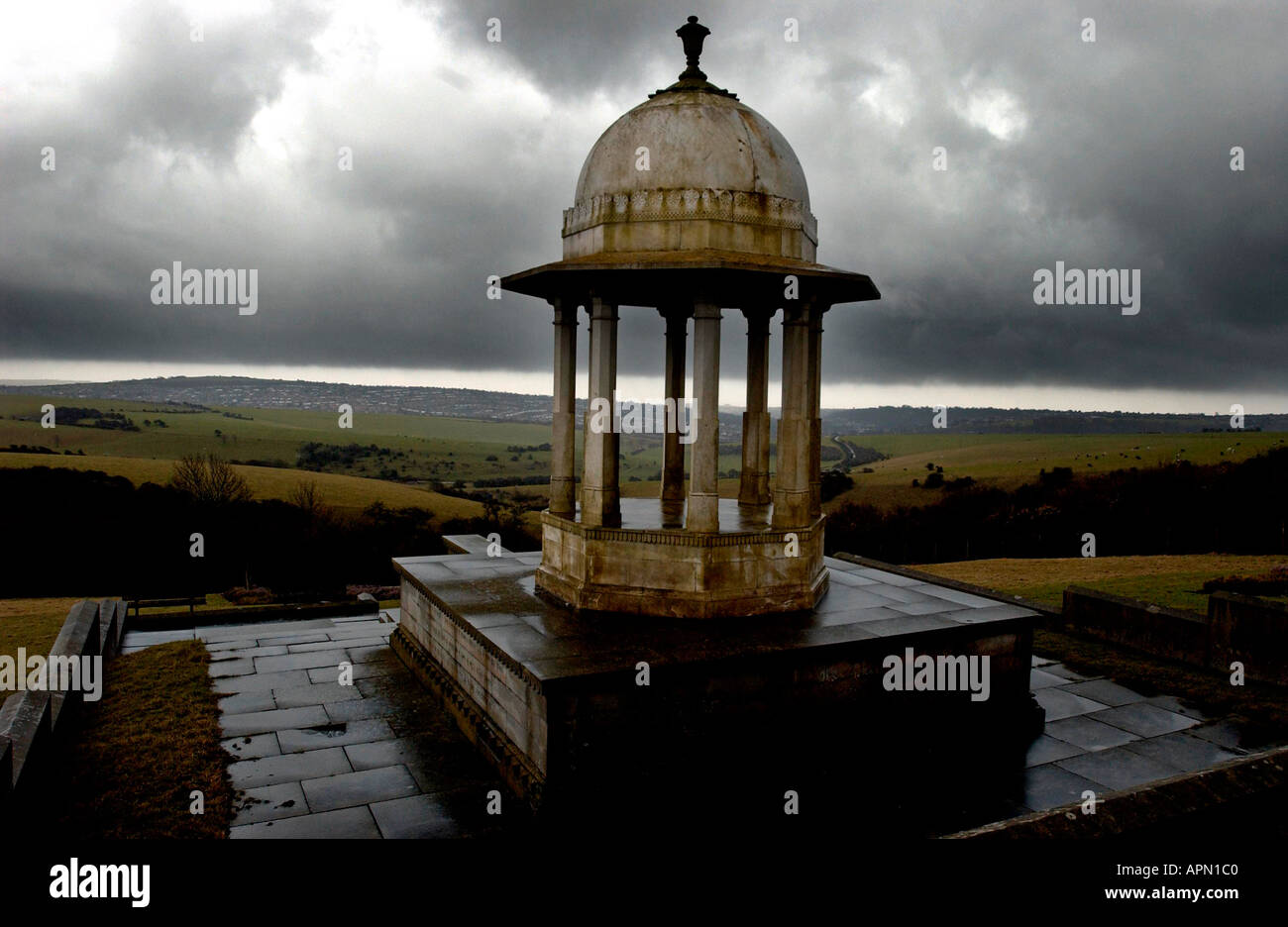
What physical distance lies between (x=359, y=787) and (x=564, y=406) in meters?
6.71

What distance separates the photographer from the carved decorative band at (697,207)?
1250cm

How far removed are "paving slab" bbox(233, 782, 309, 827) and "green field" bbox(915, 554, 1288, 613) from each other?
1801 centimetres

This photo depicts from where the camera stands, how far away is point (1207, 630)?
602 inches

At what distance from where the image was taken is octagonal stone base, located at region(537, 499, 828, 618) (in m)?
12.2

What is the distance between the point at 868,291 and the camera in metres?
13.5

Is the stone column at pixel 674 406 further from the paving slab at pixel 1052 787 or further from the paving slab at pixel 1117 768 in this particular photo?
the paving slab at pixel 1117 768

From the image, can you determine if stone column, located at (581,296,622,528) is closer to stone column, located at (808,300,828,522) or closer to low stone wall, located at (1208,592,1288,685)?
stone column, located at (808,300,828,522)

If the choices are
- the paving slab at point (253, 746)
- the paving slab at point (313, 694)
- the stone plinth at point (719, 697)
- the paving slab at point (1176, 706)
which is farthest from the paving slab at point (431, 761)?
the paving slab at point (1176, 706)

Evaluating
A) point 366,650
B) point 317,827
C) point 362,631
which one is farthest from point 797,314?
point 362,631

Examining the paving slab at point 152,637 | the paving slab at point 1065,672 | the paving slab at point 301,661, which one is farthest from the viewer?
the paving slab at point 152,637

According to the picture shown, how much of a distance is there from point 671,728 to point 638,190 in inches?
316

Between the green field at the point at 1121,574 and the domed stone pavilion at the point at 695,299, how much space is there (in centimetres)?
1157
